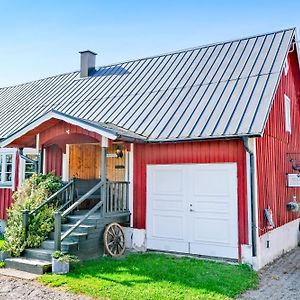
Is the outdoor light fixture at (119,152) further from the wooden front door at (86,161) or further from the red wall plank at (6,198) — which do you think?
the red wall plank at (6,198)

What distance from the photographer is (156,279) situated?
688cm

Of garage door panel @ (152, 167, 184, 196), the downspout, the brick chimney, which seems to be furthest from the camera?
the brick chimney

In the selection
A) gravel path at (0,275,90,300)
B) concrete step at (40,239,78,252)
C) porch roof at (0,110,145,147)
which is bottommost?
gravel path at (0,275,90,300)

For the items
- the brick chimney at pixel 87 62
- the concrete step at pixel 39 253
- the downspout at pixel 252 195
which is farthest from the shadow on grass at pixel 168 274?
the brick chimney at pixel 87 62

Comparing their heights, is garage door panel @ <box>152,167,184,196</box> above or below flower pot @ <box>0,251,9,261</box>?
above

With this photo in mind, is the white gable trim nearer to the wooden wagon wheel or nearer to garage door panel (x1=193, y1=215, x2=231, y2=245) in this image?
the wooden wagon wheel

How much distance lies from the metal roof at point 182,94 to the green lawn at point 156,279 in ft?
9.51

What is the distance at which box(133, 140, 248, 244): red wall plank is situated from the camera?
27.2 feet

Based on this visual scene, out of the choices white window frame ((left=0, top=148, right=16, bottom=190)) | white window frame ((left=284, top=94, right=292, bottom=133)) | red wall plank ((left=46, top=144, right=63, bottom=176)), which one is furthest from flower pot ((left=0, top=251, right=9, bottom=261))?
white window frame ((left=284, top=94, right=292, bottom=133))

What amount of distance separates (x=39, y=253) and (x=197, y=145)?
441 cm

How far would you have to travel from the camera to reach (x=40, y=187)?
948 cm

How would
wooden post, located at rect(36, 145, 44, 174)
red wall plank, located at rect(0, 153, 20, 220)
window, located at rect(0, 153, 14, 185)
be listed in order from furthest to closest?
window, located at rect(0, 153, 14, 185) < red wall plank, located at rect(0, 153, 20, 220) < wooden post, located at rect(36, 145, 44, 174)

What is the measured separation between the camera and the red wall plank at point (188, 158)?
27.2ft

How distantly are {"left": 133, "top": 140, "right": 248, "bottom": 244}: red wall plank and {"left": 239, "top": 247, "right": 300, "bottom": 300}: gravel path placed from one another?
918mm
